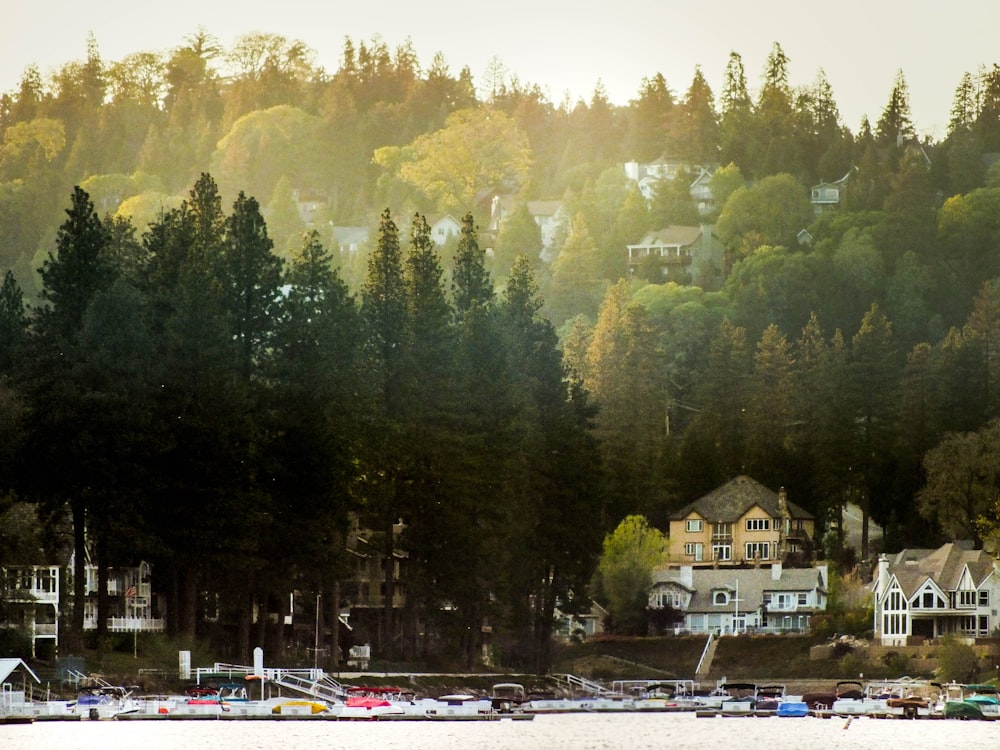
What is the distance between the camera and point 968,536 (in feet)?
458

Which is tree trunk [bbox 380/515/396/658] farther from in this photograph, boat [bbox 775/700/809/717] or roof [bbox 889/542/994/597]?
roof [bbox 889/542/994/597]

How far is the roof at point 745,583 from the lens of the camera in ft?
468

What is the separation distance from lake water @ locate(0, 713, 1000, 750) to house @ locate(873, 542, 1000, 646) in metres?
28.9

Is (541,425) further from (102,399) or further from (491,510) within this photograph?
(102,399)

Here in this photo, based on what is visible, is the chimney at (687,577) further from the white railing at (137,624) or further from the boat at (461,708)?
the white railing at (137,624)

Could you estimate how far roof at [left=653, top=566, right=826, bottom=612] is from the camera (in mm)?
142500

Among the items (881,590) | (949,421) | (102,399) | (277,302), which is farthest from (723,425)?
(102,399)

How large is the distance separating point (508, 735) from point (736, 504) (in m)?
63.3

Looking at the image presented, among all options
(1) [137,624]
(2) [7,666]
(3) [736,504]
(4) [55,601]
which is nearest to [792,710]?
(1) [137,624]

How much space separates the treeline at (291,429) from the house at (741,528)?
21930 millimetres

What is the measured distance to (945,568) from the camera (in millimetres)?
133750

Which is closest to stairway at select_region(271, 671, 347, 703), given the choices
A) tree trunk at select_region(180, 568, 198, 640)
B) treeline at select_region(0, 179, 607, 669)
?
treeline at select_region(0, 179, 607, 669)

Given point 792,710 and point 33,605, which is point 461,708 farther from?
point 33,605

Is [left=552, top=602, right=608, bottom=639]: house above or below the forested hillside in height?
below
